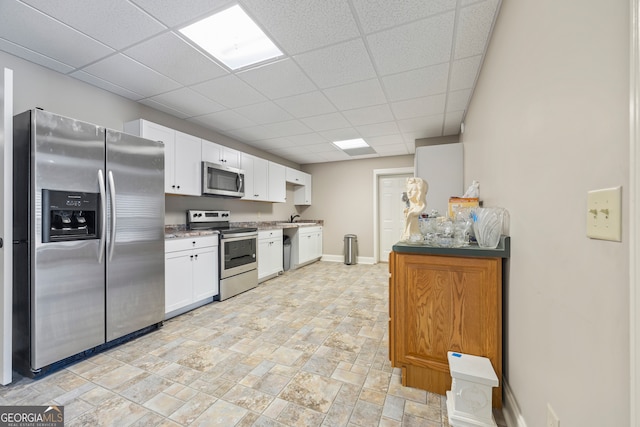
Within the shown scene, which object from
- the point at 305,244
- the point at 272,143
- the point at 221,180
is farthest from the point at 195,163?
the point at 305,244

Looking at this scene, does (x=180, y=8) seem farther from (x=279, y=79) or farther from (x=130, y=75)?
(x=130, y=75)

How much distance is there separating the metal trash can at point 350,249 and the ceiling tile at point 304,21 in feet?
14.2

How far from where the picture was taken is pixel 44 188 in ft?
5.98

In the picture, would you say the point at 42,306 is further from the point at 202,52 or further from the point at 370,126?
the point at 370,126

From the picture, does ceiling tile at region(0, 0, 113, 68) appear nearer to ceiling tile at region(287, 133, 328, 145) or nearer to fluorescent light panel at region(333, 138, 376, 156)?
ceiling tile at region(287, 133, 328, 145)

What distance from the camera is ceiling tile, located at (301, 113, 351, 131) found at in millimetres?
3531

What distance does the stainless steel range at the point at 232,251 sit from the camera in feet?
11.4

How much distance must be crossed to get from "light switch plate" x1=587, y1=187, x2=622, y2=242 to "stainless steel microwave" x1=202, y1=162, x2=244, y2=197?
3557mm

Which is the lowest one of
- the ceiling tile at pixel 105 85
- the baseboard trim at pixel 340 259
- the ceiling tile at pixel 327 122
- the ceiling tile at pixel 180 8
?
the baseboard trim at pixel 340 259

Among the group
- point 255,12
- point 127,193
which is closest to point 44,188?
point 127,193

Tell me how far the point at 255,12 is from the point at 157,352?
270 cm

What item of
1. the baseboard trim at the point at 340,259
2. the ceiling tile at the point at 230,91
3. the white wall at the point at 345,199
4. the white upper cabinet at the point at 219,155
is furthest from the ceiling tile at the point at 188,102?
the baseboard trim at the point at 340,259

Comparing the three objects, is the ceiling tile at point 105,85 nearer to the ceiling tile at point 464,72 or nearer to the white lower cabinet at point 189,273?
the white lower cabinet at point 189,273

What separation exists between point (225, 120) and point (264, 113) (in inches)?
26.2
